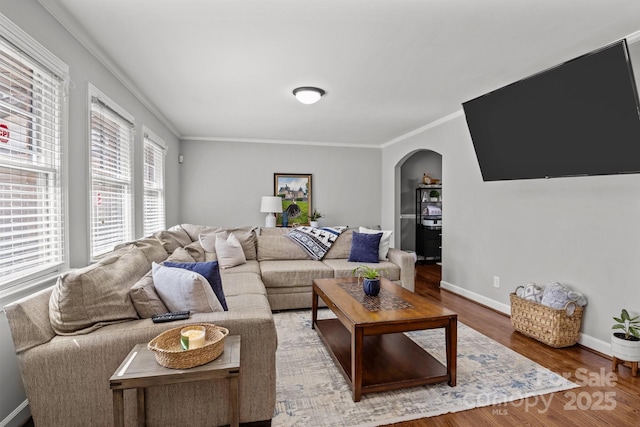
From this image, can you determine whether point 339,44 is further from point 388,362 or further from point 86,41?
point 388,362

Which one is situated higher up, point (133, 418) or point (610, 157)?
point (610, 157)

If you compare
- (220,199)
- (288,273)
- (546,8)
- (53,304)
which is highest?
(546,8)

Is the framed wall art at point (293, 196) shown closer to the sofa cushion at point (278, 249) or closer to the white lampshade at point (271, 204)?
the white lampshade at point (271, 204)

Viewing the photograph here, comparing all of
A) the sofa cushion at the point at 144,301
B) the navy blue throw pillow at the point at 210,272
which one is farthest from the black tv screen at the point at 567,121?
the sofa cushion at the point at 144,301

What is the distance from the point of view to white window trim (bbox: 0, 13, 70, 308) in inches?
66.6

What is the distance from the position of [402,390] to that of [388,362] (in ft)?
0.78

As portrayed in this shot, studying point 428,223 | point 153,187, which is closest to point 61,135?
point 153,187

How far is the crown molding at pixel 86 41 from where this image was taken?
201cm

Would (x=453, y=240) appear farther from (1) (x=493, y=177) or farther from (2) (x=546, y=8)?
(2) (x=546, y=8)

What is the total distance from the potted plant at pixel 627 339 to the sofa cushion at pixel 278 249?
306 cm

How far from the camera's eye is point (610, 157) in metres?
2.39

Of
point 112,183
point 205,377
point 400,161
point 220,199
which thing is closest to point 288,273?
point 112,183

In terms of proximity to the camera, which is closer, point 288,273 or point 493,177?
point 493,177

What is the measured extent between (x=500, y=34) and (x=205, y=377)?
2.70 m
